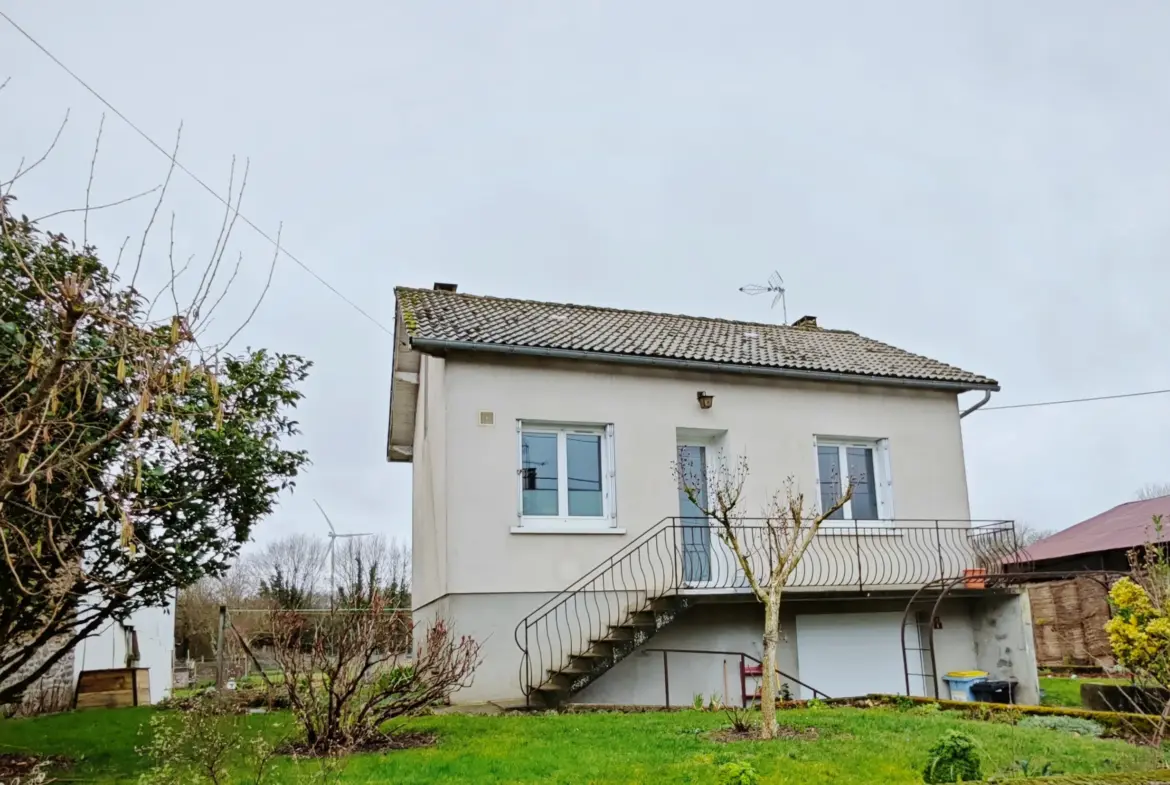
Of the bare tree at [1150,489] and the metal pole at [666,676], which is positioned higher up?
the bare tree at [1150,489]

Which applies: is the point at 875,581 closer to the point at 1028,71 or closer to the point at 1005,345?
the point at 1028,71

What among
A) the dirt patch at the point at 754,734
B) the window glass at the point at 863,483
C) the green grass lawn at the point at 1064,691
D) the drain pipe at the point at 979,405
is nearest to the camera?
the dirt patch at the point at 754,734

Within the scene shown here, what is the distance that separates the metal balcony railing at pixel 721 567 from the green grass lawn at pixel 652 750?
6.27ft

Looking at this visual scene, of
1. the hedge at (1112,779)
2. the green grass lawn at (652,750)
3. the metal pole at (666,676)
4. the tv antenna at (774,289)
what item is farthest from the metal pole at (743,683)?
the tv antenna at (774,289)

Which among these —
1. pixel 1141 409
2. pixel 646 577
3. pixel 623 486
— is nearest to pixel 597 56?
pixel 623 486

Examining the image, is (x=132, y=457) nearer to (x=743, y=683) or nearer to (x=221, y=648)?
(x=743, y=683)

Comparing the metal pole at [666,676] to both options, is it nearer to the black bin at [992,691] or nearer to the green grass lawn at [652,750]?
the green grass lawn at [652,750]

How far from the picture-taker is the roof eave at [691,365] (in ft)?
42.3

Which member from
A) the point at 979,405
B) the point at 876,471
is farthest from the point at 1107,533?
the point at 876,471

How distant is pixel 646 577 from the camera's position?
43.7 feet

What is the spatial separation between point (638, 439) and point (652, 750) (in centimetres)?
635

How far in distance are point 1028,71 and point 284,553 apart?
44643 millimetres

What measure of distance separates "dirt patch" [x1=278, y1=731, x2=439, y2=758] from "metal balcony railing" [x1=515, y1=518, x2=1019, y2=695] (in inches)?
123

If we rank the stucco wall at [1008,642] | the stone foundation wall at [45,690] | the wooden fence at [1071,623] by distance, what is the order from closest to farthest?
the stucco wall at [1008,642], the stone foundation wall at [45,690], the wooden fence at [1071,623]
